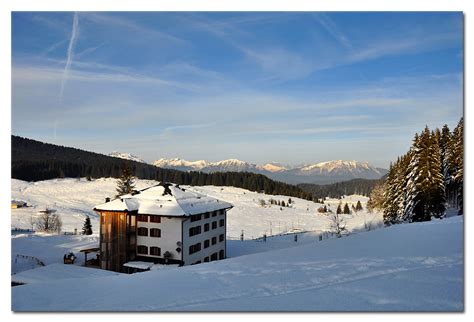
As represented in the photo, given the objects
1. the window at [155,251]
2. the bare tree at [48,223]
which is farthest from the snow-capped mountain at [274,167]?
the bare tree at [48,223]

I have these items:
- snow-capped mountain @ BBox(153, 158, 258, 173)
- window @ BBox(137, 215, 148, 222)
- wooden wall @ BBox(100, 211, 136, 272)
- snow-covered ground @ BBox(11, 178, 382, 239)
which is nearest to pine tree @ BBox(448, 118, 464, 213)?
snow-capped mountain @ BBox(153, 158, 258, 173)

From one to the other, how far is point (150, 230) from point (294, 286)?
14.1 metres

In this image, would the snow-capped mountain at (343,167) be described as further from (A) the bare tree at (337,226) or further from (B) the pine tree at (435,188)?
(A) the bare tree at (337,226)

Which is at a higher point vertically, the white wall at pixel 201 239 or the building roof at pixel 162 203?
the building roof at pixel 162 203

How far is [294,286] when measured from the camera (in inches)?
229

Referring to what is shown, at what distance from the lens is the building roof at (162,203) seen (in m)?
18.3

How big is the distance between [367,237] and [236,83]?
208 inches

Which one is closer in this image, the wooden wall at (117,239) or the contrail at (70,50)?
the contrail at (70,50)

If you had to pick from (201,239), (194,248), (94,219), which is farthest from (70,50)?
(94,219)

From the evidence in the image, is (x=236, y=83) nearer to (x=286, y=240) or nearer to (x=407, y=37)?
(x=407, y=37)

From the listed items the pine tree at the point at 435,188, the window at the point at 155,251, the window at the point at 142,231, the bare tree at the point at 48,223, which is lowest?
the bare tree at the point at 48,223

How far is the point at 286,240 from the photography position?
95.3ft

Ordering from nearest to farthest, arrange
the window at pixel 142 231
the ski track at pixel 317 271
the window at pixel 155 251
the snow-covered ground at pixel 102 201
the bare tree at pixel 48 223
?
the ski track at pixel 317 271 < the window at pixel 155 251 < the window at pixel 142 231 < the bare tree at pixel 48 223 < the snow-covered ground at pixel 102 201

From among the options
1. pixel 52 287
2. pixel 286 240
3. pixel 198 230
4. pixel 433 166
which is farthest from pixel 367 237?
pixel 286 240
